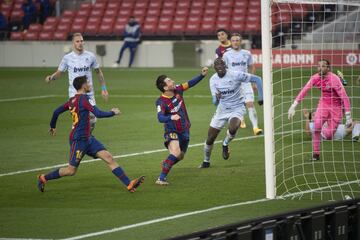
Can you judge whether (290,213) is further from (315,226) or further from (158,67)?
(158,67)

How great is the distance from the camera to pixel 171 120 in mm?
15945

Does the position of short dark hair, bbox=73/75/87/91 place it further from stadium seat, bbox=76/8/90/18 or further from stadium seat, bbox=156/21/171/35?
stadium seat, bbox=76/8/90/18

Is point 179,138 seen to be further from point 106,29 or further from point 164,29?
point 106,29

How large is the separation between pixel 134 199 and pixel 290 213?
13.1 feet

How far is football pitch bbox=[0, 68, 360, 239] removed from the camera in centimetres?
1298

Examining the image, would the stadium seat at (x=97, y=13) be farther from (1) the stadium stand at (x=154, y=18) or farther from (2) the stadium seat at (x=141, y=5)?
(2) the stadium seat at (x=141, y=5)

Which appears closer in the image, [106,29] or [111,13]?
[106,29]

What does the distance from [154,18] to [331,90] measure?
26.3m

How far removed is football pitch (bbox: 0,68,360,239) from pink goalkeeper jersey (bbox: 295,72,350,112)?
1648 millimetres

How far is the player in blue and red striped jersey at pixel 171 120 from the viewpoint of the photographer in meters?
15.9

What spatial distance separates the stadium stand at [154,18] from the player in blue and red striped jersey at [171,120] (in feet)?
82.4

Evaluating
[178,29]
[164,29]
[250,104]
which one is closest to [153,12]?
[164,29]

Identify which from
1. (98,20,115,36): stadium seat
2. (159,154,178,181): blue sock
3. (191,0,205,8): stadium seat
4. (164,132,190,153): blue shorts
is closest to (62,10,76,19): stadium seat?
(98,20,115,36): stadium seat

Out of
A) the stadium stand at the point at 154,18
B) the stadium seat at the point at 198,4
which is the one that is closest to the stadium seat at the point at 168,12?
the stadium stand at the point at 154,18
